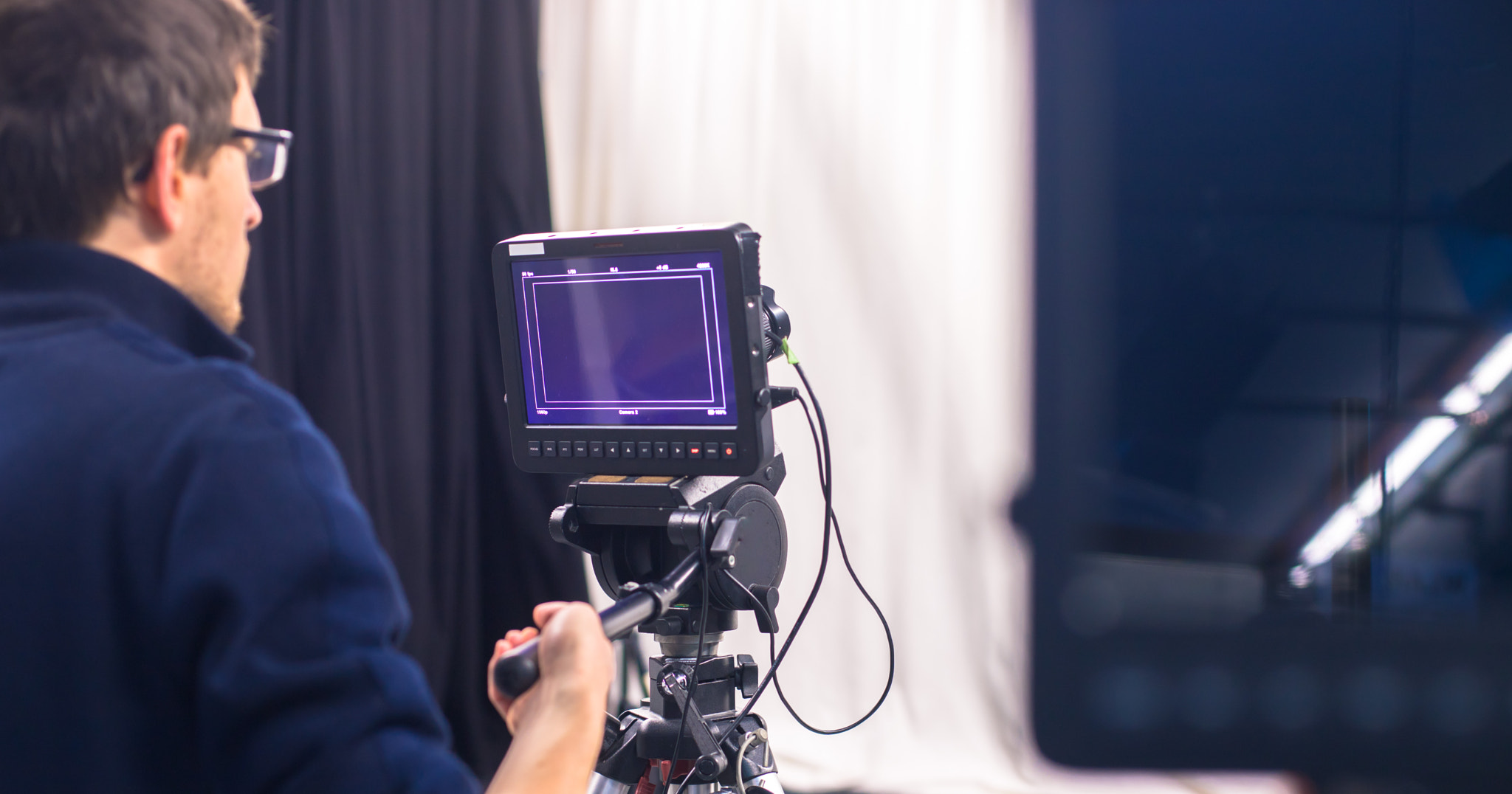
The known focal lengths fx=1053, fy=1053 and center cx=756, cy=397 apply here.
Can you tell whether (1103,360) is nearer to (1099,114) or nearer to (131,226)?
(1099,114)

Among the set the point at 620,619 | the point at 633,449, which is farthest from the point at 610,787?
the point at 620,619

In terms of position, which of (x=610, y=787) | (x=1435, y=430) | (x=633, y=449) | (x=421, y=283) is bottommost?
(x=610, y=787)

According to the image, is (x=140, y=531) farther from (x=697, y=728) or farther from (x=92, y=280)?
(x=697, y=728)

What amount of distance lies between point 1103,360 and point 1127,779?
0.92 metres

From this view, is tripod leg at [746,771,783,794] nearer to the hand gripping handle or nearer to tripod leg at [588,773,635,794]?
tripod leg at [588,773,635,794]

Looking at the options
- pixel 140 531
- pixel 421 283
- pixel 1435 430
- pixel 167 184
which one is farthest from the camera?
pixel 421 283

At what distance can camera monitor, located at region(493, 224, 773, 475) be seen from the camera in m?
1.19

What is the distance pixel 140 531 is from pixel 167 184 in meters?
0.25

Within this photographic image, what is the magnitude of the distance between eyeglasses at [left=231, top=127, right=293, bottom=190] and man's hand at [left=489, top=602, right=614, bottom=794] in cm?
43

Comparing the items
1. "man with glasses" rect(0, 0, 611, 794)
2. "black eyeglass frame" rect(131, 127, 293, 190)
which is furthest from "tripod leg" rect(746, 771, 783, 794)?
"black eyeglass frame" rect(131, 127, 293, 190)

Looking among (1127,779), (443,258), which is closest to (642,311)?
(443,258)

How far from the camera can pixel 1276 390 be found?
2.31 meters

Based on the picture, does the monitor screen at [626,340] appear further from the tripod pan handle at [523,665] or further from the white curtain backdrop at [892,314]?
the white curtain backdrop at [892,314]

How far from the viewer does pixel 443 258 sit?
7.92 ft
